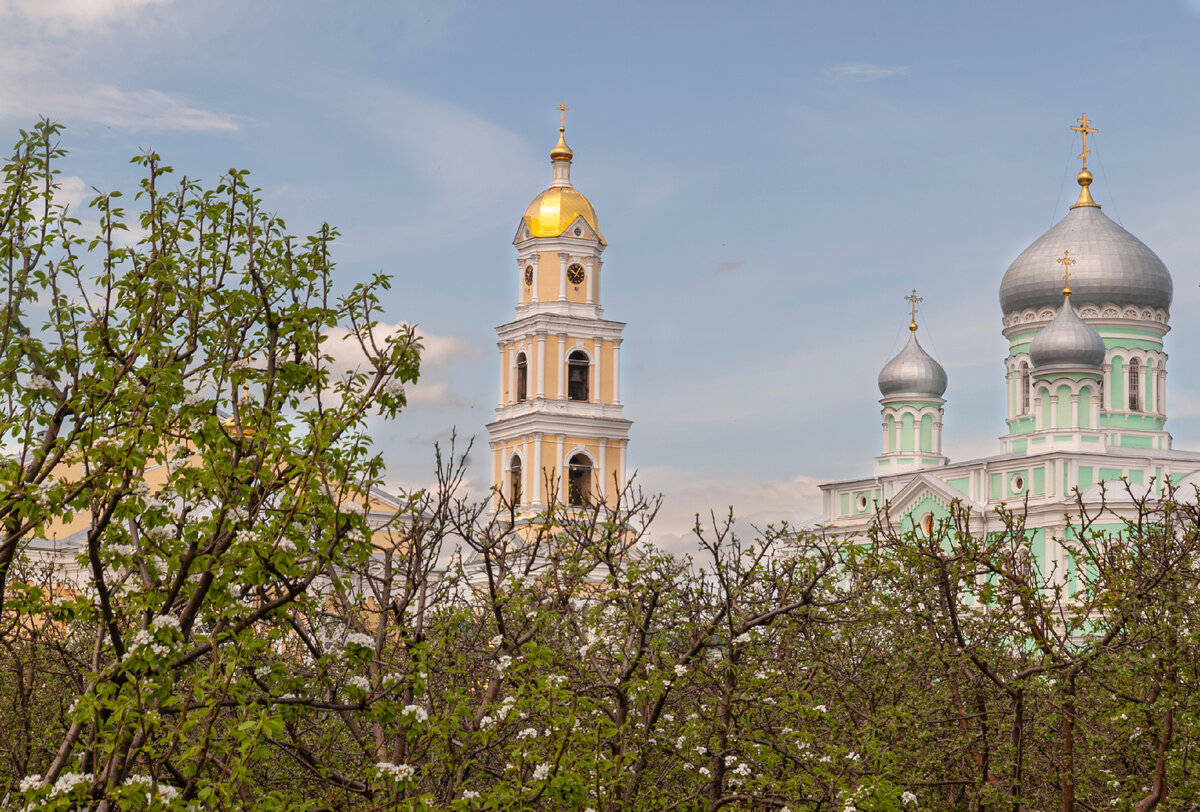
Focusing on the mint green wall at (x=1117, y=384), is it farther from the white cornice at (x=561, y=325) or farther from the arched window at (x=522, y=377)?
the arched window at (x=522, y=377)

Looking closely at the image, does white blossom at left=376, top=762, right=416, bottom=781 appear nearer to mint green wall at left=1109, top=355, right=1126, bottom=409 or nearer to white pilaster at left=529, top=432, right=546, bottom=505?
white pilaster at left=529, top=432, right=546, bottom=505

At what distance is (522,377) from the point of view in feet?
140

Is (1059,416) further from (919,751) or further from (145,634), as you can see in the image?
(145,634)

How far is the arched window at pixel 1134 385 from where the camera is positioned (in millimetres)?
48750

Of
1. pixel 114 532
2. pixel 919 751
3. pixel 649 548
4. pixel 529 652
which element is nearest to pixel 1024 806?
pixel 919 751

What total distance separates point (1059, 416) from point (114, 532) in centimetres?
4230

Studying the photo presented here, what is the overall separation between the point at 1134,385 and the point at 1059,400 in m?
3.83

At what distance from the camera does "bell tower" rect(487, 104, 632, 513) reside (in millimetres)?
40938

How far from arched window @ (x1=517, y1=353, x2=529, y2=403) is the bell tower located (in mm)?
25

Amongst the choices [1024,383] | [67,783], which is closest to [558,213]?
[1024,383]

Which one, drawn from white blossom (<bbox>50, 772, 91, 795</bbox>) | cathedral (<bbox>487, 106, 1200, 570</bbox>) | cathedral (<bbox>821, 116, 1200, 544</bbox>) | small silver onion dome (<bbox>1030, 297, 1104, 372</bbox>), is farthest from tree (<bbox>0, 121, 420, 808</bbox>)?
small silver onion dome (<bbox>1030, 297, 1104, 372</bbox>)

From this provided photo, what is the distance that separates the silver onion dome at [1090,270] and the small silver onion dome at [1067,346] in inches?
147

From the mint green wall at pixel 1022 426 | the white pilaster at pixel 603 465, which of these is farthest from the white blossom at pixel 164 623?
the mint green wall at pixel 1022 426

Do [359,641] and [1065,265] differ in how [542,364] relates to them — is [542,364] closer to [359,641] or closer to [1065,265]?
[1065,265]
